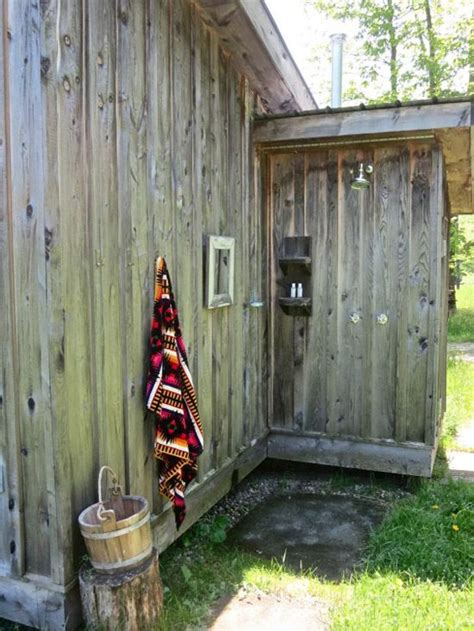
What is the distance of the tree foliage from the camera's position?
37.0 ft

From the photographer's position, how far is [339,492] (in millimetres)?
4215

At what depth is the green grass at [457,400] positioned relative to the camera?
5.46 meters

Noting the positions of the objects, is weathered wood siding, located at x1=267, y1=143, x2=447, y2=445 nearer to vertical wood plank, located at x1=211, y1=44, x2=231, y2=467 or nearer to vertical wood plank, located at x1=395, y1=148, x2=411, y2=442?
vertical wood plank, located at x1=395, y1=148, x2=411, y2=442

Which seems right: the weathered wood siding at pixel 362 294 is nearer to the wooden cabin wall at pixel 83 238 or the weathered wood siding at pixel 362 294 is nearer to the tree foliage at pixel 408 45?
the wooden cabin wall at pixel 83 238

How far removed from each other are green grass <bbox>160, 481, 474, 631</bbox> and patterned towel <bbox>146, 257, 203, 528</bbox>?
363mm

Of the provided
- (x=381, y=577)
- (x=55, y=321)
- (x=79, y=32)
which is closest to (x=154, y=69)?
(x=79, y=32)

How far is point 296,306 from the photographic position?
4.38 m

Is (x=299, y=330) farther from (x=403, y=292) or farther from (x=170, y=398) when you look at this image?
(x=170, y=398)

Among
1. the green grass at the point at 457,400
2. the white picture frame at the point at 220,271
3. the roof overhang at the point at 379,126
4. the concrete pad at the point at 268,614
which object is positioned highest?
the roof overhang at the point at 379,126

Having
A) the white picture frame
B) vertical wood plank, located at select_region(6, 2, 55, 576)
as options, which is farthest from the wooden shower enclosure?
vertical wood plank, located at select_region(6, 2, 55, 576)

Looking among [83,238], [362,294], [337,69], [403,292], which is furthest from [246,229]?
[337,69]

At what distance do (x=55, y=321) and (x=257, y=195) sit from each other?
242cm

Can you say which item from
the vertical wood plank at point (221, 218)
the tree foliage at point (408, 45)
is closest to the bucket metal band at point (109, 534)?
the vertical wood plank at point (221, 218)

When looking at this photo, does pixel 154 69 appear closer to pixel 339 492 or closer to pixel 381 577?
pixel 381 577
